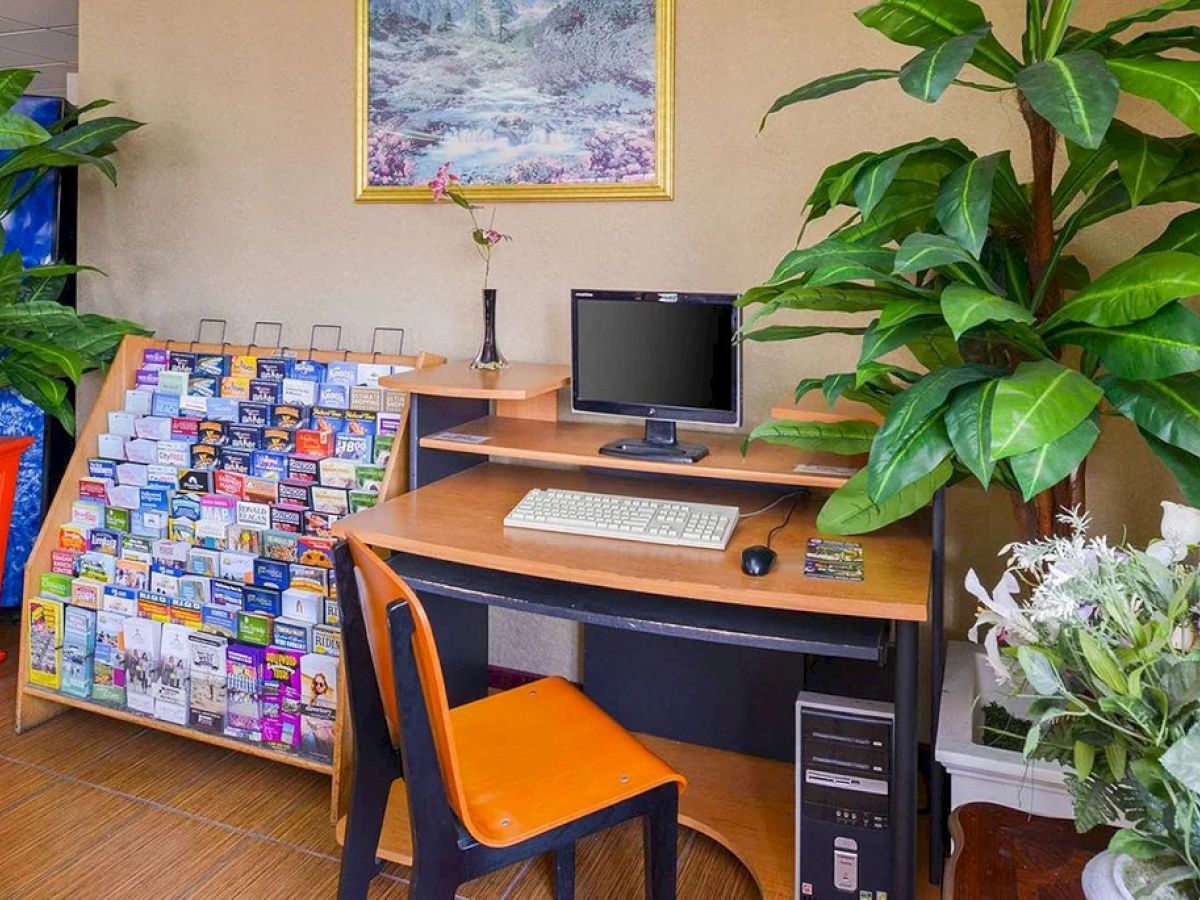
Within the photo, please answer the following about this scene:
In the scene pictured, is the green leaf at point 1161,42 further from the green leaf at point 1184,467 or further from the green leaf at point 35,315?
the green leaf at point 35,315

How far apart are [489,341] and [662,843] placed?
55.5 inches

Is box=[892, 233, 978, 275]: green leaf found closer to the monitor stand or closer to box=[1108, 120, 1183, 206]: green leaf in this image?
box=[1108, 120, 1183, 206]: green leaf

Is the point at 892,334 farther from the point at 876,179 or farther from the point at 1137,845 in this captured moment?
the point at 1137,845

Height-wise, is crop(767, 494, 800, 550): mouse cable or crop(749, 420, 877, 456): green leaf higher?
crop(749, 420, 877, 456): green leaf

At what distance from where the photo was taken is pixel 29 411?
3412mm

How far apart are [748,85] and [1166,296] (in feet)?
4.55

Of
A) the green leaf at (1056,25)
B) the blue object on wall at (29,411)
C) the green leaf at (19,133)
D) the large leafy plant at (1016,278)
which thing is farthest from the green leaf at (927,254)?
the blue object on wall at (29,411)

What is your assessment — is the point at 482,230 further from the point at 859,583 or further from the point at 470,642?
the point at 859,583

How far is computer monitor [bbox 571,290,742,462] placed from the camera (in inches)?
87.4

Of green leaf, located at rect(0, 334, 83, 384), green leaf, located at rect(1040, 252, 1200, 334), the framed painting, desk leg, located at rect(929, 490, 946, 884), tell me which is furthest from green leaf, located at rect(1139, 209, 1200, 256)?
green leaf, located at rect(0, 334, 83, 384)

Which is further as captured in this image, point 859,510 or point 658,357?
point 658,357

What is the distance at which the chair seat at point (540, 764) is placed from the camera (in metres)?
1.58

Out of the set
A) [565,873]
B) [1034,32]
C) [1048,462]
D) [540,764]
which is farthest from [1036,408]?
[565,873]

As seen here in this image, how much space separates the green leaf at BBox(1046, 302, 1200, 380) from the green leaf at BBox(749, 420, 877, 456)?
53 centimetres
